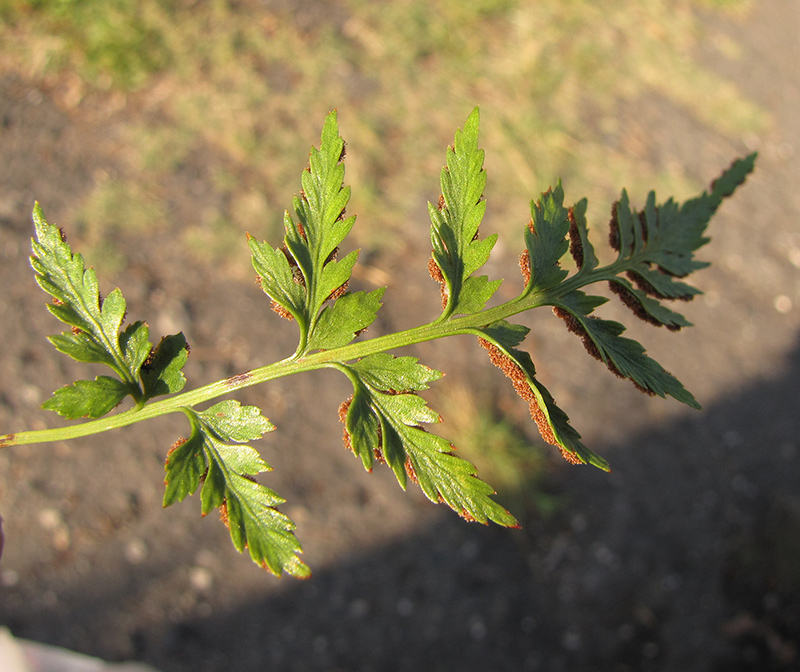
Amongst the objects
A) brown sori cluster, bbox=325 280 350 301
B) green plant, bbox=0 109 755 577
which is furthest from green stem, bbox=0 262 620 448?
brown sori cluster, bbox=325 280 350 301

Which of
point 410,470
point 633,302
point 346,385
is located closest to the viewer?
point 410,470

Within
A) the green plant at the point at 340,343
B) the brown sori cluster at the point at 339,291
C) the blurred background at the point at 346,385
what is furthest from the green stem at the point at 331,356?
the blurred background at the point at 346,385

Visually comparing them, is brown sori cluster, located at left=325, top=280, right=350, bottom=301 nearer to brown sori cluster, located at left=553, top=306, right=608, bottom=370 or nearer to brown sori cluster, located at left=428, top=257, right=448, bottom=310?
brown sori cluster, located at left=428, top=257, right=448, bottom=310

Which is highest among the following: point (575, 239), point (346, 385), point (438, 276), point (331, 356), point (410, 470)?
point (575, 239)

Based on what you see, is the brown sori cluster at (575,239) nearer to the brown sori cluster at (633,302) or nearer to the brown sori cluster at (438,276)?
the brown sori cluster at (633,302)

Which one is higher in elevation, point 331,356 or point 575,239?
point 575,239

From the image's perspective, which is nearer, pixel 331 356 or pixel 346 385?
pixel 331 356

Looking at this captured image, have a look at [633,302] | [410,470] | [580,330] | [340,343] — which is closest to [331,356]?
[340,343]

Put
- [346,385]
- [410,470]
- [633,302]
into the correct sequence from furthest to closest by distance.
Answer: [346,385] < [633,302] < [410,470]

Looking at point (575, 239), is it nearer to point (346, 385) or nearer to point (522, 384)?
point (522, 384)
